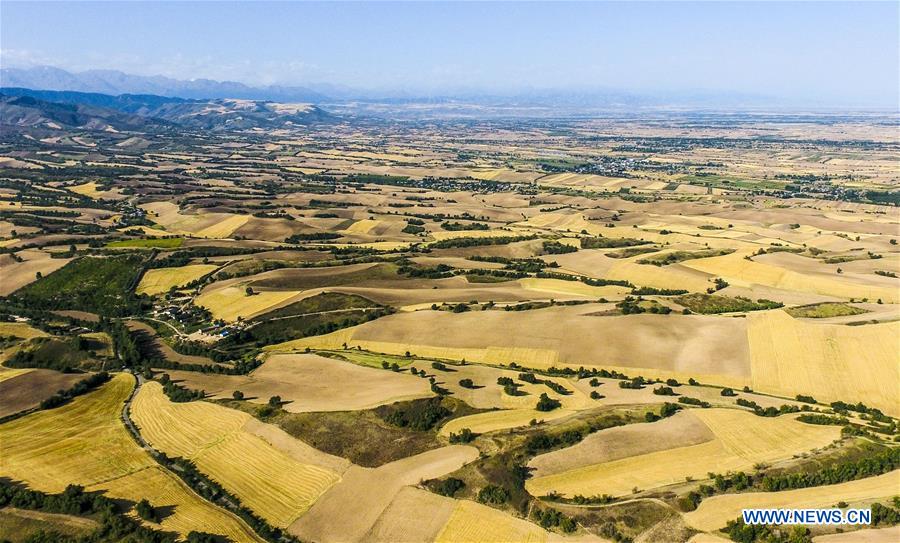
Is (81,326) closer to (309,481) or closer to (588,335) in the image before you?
(309,481)

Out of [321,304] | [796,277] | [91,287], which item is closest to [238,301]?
[321,304]

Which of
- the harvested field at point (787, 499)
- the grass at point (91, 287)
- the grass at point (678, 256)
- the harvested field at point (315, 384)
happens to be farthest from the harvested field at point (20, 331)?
the grass at point (678, 256)

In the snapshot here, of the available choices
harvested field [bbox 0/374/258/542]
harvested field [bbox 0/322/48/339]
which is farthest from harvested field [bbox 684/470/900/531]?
harvested field [bbox 0/322/48/339]

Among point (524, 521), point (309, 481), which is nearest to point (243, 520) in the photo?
point (309, 481)

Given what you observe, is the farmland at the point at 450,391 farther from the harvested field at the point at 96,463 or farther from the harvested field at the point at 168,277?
the harvested field at the point at 168,277

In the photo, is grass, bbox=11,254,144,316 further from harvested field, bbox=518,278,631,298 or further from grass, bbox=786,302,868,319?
grass, bbox=786,302,868,319

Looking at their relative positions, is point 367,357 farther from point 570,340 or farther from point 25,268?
point 25,268
